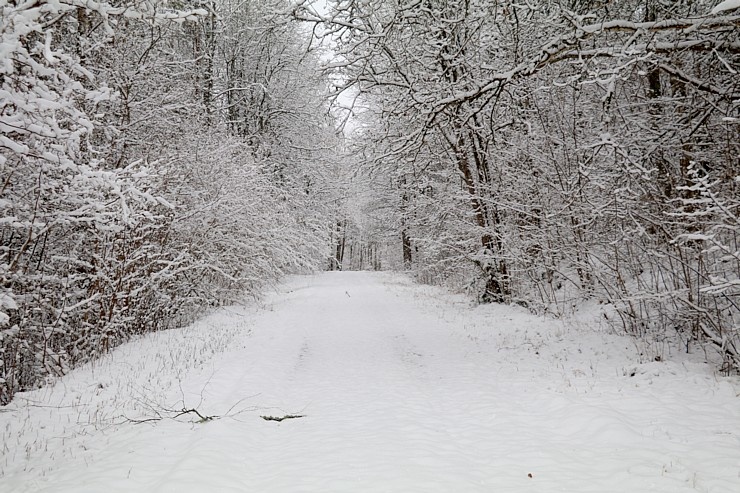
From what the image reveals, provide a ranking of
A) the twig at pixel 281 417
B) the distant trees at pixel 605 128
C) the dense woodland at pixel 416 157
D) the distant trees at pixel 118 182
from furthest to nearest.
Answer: the distant trees at pixel 605 128, the twig at pixel 281 417, the dense woodland at pixel 416 157, the distant trees at pixel 118 182

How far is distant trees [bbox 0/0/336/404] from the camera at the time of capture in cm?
416

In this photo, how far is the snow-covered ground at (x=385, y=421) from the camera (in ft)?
12.3

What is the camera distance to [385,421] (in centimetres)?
516

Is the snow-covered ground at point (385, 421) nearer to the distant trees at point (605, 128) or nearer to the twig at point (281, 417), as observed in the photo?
the twig at point (281, 417)

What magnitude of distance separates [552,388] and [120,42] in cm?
1170

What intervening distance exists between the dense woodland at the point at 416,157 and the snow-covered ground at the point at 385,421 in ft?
3.54

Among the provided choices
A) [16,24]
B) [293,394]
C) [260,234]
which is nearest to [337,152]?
[260,234]

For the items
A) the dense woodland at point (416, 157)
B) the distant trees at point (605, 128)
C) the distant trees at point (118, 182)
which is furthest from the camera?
the distant trees at point (605, 128)

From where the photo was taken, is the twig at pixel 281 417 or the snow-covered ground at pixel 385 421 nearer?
the snow-covered ground at pixel 385 421

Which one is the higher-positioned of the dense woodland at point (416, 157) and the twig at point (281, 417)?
the dense woodland at point (416, 157)

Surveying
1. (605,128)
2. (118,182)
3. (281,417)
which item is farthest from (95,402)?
(605,128)

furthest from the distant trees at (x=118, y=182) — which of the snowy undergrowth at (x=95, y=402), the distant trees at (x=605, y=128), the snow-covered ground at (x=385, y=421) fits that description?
the distant trees at (x=605, y=128)

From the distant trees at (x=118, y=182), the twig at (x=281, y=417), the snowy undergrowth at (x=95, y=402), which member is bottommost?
the twig at (x=281, y=417)

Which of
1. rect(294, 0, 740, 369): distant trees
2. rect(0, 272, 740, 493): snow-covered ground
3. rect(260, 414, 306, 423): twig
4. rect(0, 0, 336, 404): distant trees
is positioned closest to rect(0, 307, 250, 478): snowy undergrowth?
rect(0, 272, 740, 493): snow-covered ground
